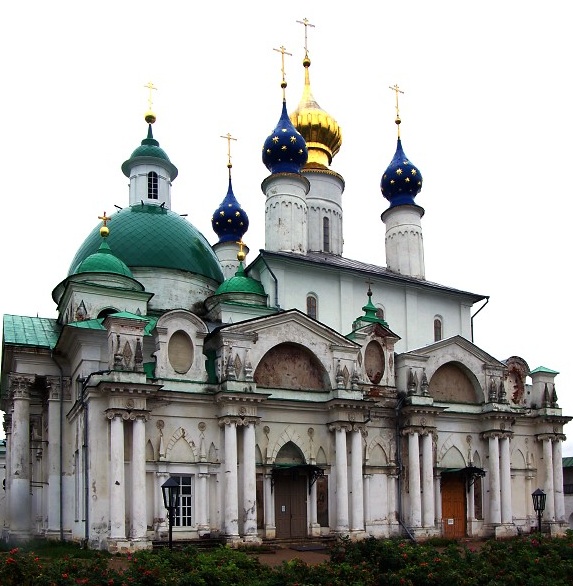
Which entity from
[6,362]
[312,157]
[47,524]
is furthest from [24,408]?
[312,157]

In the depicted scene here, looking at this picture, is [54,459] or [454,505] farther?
[454,505]

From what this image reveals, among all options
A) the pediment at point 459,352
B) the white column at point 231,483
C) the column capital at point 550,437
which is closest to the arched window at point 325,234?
the pediment at point 459,352

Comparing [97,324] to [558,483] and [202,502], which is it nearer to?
[202,502]

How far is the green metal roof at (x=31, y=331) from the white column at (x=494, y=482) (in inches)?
631

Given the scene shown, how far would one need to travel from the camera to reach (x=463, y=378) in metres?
29.5

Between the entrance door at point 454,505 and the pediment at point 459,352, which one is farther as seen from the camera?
the pediment at point 459,352

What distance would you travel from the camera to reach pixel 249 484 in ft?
76.3

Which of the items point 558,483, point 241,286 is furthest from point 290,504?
point 558,483

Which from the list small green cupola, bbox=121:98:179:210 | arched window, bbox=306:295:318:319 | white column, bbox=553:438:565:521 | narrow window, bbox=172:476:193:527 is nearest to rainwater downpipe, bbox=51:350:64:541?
narrow window, bbox=172:476:193:527

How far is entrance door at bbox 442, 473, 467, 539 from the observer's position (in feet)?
90.9

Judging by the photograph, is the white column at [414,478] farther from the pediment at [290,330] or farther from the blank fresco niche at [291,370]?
the pediment at [290,330]

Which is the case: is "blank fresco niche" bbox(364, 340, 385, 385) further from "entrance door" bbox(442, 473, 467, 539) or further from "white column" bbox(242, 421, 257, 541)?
"white column" bbox(242, 421, 257, 541)

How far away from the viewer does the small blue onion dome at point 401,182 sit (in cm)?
3425

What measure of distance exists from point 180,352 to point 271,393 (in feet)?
10.5
